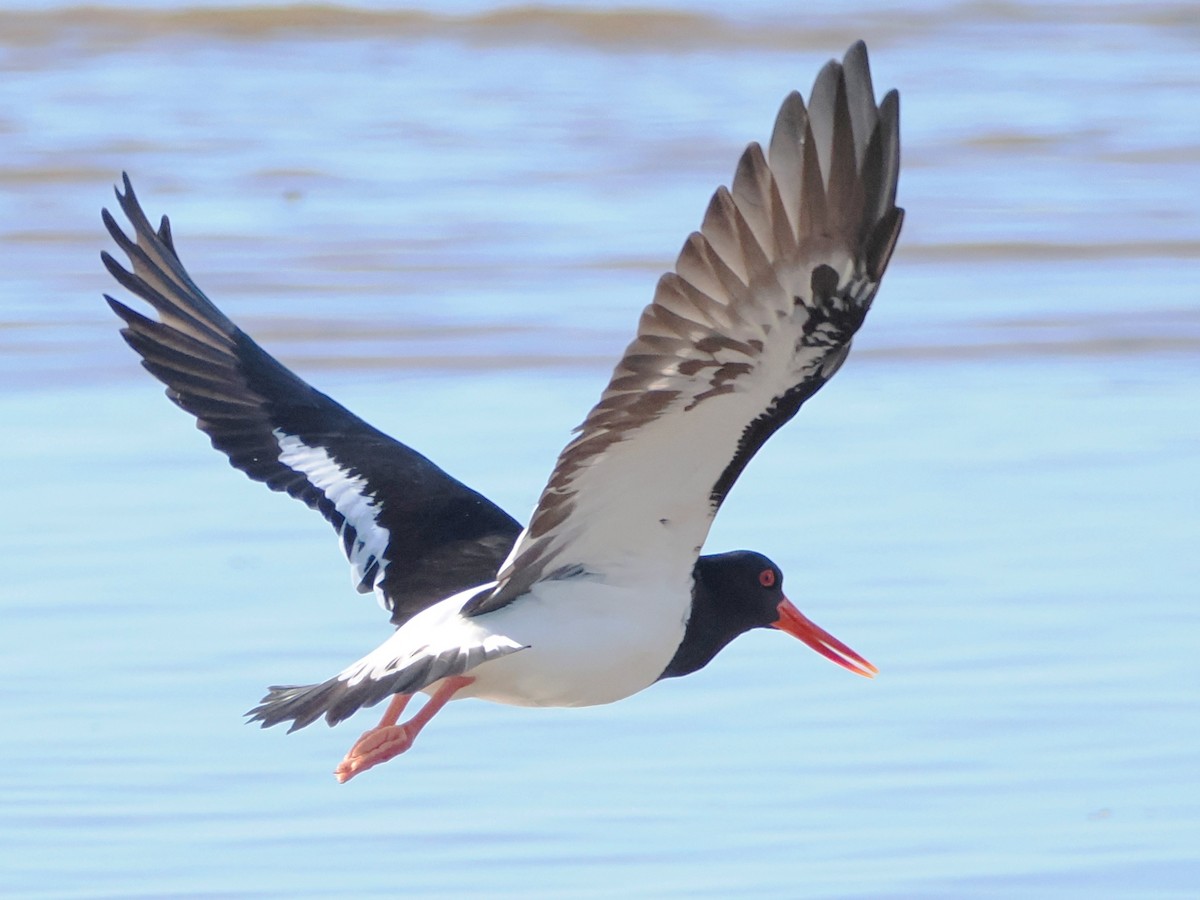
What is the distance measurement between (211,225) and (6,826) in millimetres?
6905

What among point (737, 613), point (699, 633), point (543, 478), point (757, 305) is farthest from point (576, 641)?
point (543, 478)

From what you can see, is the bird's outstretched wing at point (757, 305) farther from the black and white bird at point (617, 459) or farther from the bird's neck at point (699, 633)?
the bird's neck at point (699, 633)

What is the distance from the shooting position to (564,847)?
538cm

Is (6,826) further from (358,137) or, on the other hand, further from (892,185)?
(358,137)

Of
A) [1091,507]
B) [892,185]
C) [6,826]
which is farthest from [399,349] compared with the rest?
[892,185]

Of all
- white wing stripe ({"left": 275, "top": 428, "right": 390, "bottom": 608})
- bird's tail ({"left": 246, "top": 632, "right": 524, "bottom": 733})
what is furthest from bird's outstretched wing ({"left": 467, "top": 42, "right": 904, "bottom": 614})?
white wing stripe ({"left": 275, "top": 428, "right": 390, "bottom": 608})

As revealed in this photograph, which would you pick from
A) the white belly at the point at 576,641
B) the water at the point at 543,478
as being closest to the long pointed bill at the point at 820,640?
the water at the point at 543,478

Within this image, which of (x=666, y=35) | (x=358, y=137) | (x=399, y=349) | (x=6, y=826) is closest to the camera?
(x=6, y=826)

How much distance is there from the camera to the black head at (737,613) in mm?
5344

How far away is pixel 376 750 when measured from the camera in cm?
508

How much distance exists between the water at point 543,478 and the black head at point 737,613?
0.24 metres

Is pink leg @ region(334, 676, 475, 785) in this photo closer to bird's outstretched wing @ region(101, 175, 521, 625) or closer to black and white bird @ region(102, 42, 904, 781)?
black and white bird @ region(102, 42, 904, 781)

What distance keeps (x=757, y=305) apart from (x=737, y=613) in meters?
1.53

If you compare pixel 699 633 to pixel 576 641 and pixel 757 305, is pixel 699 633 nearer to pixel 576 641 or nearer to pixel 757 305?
pixel 576 641
